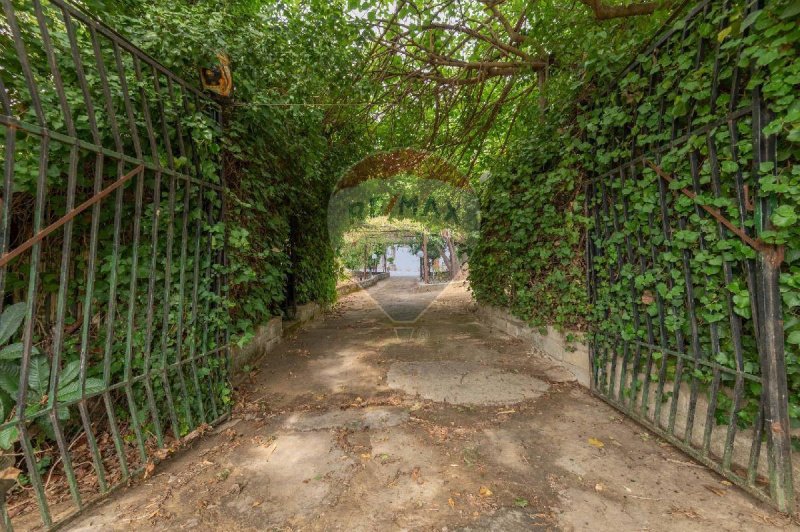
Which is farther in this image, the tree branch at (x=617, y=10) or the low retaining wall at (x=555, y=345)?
the low retaining wall at (x=555, y=345)

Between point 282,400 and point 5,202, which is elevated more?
point 5,202

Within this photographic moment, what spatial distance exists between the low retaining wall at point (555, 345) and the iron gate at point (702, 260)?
502 mm

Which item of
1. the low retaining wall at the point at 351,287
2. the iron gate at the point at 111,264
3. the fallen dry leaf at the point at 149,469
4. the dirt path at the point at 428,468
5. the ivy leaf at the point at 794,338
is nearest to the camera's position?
the ivy leaf at the point at 794,338

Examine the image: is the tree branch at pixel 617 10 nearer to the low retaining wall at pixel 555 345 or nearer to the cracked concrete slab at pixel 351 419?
the low retaining wall at pixel 555 345

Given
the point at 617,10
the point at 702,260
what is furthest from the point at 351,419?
the point at 617,10

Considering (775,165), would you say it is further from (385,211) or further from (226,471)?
(385,211)

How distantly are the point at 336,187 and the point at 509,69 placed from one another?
3491mm

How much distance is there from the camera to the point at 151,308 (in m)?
2.16

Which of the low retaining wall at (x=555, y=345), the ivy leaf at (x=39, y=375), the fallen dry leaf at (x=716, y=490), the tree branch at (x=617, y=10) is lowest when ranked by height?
the fallen dry leaf at (x=716, y=490)

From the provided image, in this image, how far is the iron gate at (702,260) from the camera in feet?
5.26

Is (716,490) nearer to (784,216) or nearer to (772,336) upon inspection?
(772,336)

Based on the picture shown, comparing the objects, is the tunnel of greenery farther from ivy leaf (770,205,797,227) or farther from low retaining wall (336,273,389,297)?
low retaining wall (336,273,389,297)

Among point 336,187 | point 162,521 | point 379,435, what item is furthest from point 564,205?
point 336,187

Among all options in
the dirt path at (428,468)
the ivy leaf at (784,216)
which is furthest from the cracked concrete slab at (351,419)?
the ivy leaf at (784,216)
